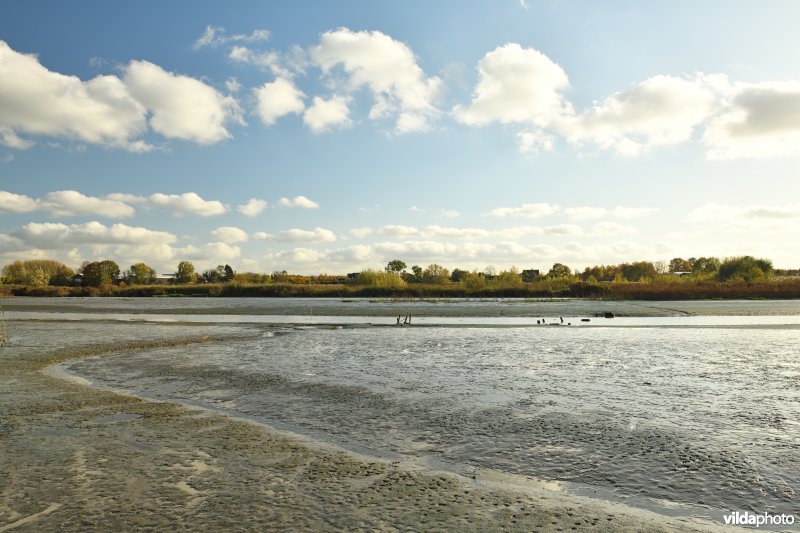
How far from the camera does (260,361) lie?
16594 millimetres

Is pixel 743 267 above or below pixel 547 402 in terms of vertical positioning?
above

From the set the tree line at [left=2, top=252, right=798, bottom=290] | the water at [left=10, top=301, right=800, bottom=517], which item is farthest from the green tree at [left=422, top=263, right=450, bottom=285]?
the water at [left=10, top=301, right=800, bottom=517]

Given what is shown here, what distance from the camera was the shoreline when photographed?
506 cm

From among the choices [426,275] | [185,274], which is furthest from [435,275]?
[185,274]

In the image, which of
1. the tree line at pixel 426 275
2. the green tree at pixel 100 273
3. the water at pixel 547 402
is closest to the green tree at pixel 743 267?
the tree line at pixel 426 275

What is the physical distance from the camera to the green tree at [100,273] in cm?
15209

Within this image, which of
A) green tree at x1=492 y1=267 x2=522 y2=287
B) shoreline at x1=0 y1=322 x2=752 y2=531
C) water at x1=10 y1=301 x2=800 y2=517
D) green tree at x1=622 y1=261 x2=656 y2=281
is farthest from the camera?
green tree at x1=622 y1=261 x2=656 y2=281

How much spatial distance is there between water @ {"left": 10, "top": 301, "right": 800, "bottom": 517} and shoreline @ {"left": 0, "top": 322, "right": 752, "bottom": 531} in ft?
1.93

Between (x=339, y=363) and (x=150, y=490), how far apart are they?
10286 millimetres

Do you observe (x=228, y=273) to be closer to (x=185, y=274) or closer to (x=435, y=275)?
(x=185, y=274)

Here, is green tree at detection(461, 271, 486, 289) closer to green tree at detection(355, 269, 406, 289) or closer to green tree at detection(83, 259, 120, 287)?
green tree at detection(355, 269, 406, 289)

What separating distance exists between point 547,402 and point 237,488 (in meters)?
6.39

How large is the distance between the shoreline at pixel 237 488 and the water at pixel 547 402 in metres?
0.59

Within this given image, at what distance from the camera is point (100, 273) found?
15350 centimetres
